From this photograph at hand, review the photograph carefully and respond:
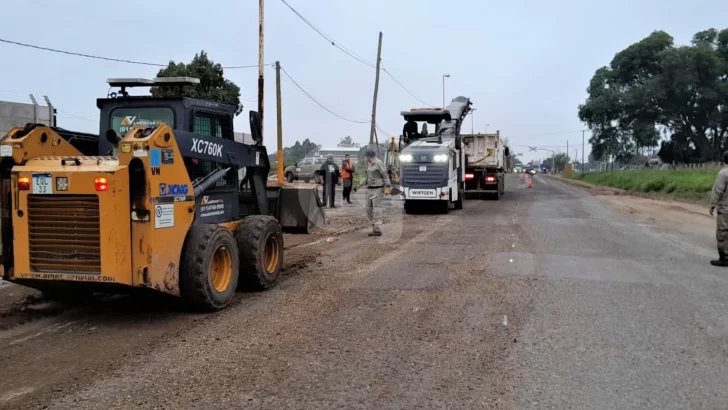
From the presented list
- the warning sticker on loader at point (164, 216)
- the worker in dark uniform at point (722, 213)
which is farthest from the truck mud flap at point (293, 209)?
the worker in dark uniform at point (722, 213)

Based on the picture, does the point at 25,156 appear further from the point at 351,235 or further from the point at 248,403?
the point at 351,235

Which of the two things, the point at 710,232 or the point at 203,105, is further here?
the point at 710,232

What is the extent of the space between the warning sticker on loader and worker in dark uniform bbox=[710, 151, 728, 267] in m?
8.10

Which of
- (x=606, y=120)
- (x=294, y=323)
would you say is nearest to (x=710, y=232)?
(x=294, y=323)

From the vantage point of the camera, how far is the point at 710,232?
14414 mm

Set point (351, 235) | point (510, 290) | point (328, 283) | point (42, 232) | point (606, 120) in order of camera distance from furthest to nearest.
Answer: point (606, 120) < point (351, 235) < point (328, 283) < point (510, 290) < point (42, 232)

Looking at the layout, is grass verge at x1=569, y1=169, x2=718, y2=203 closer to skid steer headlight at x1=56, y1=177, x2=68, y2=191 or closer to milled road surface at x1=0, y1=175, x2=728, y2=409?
milled road surface at x1=0, y1=175, x2=728, y2=409

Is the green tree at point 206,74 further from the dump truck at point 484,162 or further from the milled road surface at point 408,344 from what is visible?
the milled road surface at point 408,344

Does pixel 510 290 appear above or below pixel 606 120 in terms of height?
below

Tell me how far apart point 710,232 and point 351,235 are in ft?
27.7

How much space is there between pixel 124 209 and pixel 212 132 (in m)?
2.06

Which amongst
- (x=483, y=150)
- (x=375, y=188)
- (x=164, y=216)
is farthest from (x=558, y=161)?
(x=164, y=216)

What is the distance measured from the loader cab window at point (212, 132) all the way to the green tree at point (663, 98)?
52.4 m

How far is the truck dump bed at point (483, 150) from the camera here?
27.2 m
